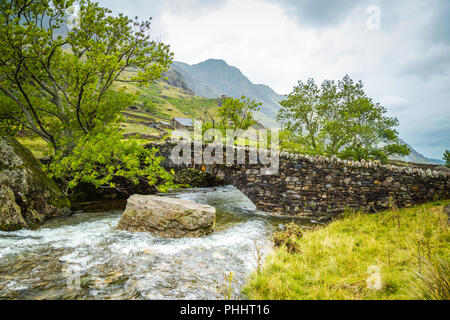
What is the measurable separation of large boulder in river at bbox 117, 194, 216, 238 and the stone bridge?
5280 millimetres

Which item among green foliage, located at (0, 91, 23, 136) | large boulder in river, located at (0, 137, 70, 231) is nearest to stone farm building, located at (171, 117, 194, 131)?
green foliage, located at (0, 91, 23, 136)

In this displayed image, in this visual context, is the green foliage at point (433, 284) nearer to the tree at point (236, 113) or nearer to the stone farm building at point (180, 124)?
the tree at point (236, 113)

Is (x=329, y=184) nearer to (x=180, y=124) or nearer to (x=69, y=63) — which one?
(x=69, y=63)

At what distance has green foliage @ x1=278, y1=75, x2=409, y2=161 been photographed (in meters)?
28.1

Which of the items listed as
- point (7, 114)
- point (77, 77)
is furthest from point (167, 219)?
point (7, 114)

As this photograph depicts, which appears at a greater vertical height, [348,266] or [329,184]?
[329,184]

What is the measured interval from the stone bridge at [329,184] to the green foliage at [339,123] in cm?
1593

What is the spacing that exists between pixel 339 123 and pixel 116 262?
2866 centimetres

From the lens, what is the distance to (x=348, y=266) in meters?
5.14

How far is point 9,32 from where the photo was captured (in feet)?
31.5

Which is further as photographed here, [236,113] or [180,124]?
[180,124]

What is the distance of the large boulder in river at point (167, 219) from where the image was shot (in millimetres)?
8625
